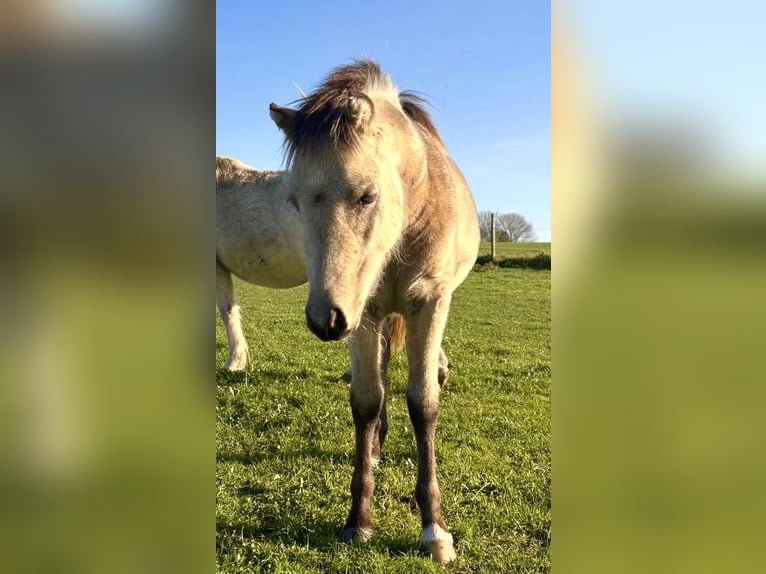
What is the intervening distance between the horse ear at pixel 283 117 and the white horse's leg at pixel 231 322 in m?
4.15

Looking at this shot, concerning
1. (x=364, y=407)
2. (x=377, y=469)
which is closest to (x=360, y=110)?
(x=364, y=407)

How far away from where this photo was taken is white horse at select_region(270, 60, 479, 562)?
2090 mm

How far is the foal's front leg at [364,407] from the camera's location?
295 cm

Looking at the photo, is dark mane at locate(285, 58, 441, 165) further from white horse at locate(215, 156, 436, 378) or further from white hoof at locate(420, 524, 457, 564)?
white horse at locate(215, 156, 436, 378)

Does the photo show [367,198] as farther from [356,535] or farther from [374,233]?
[356,535]

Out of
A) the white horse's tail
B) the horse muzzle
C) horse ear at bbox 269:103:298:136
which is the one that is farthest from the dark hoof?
horse ear at bbox 269:103:298:136

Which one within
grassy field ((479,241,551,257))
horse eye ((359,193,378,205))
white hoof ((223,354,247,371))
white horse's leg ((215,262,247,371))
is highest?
grassy field ((479,241,551,257))

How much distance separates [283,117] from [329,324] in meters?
1.00

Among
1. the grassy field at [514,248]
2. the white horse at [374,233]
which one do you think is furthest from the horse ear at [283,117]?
the grassy field at [514,248]

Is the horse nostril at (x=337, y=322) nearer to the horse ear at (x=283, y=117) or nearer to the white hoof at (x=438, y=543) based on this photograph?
the horse ear at (x=283, y=117)

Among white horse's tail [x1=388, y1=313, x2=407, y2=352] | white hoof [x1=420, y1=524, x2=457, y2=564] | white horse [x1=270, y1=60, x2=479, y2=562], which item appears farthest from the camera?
white horse's tail [x1=388, y1=313, x2=407, y2=352]

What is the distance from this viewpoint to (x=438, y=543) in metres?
2.72
